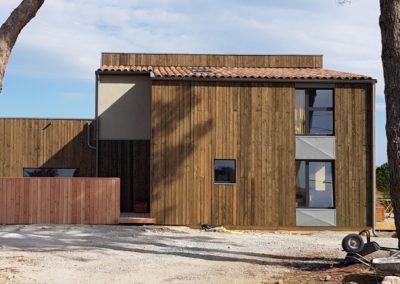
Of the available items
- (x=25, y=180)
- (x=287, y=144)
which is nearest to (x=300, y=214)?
(x=287, y=144)

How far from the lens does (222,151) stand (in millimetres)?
19328

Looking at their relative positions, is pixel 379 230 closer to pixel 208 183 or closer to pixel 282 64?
pixel 208 183

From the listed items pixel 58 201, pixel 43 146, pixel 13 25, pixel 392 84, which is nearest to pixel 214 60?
pixel 43 146

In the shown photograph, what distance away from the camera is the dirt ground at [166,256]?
10180mm

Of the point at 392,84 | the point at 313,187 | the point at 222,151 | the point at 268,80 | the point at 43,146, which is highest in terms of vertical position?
the point at 268,80

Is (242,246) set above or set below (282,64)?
below

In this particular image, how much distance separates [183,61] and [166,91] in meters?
5.05

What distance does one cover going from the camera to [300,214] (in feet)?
63.3

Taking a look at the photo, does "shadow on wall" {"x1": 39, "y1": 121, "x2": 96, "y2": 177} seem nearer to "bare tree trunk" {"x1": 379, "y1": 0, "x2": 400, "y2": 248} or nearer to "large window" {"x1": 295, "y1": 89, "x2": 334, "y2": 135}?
"large window" {"x1": 295, "y1": 89, "x2": 334, "y2": 135}

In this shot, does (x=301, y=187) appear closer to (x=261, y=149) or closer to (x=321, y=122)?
(x=261, y=149)

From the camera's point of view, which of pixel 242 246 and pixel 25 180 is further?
pixel 25 180

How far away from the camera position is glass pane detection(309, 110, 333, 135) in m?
19.9

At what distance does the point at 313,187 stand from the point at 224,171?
3.14 m

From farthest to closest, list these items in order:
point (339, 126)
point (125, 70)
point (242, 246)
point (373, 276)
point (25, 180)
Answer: point (125, 70) → point (339, 126) → point (25, 180) → point (242, 246) → point (373, 276)
